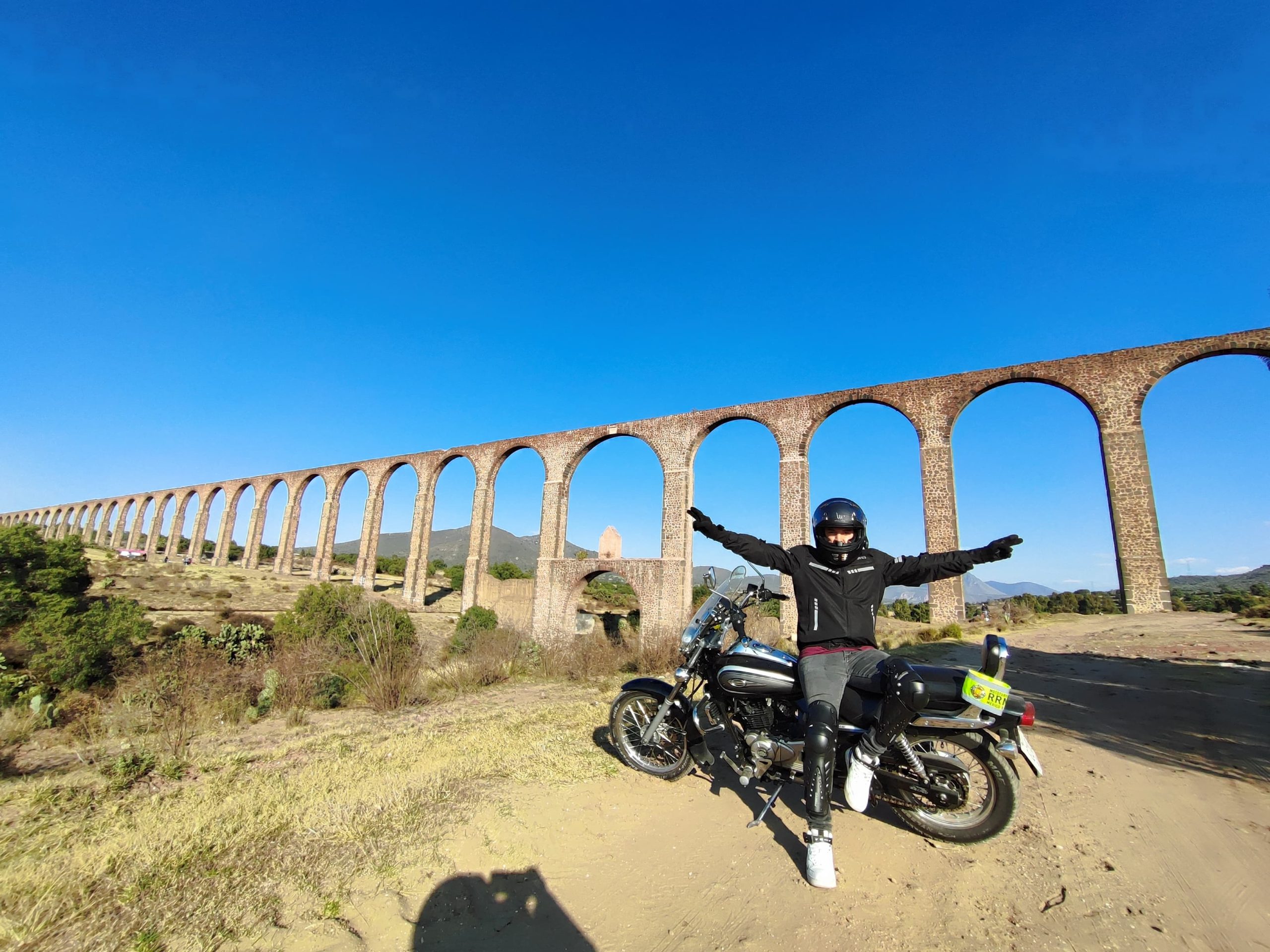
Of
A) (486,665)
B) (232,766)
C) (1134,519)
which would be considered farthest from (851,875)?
(1134,519)

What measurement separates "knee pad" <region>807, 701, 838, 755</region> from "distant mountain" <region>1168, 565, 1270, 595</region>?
167ft

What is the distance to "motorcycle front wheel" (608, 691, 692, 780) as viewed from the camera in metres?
3.70

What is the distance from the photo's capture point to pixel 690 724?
11.8 ft

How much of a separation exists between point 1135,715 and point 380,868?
20.9 feet

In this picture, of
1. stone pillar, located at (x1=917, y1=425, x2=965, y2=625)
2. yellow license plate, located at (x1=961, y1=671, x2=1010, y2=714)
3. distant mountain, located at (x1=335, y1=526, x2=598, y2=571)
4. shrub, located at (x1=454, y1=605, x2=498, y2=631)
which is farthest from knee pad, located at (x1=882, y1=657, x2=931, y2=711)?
distant mountain, located at (x1=335, y1=526, x2=598, y2=571)

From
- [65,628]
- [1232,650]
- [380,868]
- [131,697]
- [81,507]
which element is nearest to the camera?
[380,868]

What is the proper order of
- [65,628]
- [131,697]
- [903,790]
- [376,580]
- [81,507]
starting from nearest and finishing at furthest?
1. [903,790]
2. [131,697]
3. [65,628]
4. [376,580]
5. [81,507]

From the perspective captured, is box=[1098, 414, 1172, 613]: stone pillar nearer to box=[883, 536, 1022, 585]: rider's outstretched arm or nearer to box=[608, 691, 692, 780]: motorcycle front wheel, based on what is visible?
box=[883, 536, 1022, 585]: rider's outstretched arm

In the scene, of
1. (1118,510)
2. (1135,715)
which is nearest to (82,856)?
(1135,715)

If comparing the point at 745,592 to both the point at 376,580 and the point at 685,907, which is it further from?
the point at 376,580

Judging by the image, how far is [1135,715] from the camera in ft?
16.4

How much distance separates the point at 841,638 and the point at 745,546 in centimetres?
73

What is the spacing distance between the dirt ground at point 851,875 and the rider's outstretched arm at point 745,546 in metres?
1.45

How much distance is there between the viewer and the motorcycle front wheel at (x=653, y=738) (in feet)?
12.1
